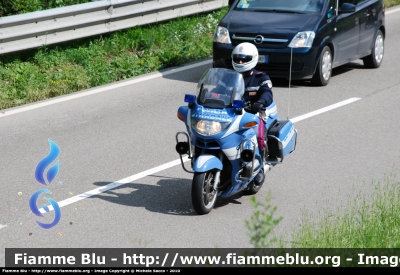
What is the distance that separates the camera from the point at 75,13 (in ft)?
48.5

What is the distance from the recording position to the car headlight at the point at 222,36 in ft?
46.6

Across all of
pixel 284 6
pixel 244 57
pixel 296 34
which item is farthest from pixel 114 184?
pixel 284 6

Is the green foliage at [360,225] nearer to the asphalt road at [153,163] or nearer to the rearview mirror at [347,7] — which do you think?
the asphalt road at [153,163]

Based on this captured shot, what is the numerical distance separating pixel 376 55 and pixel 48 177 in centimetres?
850

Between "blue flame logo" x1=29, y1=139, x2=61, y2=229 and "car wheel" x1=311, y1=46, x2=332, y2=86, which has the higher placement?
"blue flame logo" x1=29, y1=139, x2=61, y2=229

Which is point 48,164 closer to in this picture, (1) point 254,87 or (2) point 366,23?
(1) point 254,87

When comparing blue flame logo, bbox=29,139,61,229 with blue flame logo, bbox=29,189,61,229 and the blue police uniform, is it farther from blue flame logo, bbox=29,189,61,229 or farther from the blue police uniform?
the blue police uniform

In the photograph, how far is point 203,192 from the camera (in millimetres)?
8188

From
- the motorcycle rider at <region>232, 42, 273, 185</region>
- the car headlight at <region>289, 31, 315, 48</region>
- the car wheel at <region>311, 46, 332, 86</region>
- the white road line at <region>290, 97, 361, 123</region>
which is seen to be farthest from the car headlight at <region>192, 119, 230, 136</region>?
the car wheel at <region>311, 46, 332, 86</region>

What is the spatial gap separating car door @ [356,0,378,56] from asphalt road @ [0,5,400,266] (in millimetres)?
864

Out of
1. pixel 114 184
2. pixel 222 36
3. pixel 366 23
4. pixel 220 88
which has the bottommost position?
pixel 366 23

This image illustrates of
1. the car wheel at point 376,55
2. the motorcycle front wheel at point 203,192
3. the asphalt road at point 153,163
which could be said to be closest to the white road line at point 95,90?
the asphalt road at point 153,163

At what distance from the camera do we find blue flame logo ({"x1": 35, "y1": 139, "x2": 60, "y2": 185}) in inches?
373

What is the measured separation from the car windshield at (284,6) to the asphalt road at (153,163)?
4.04 feet
